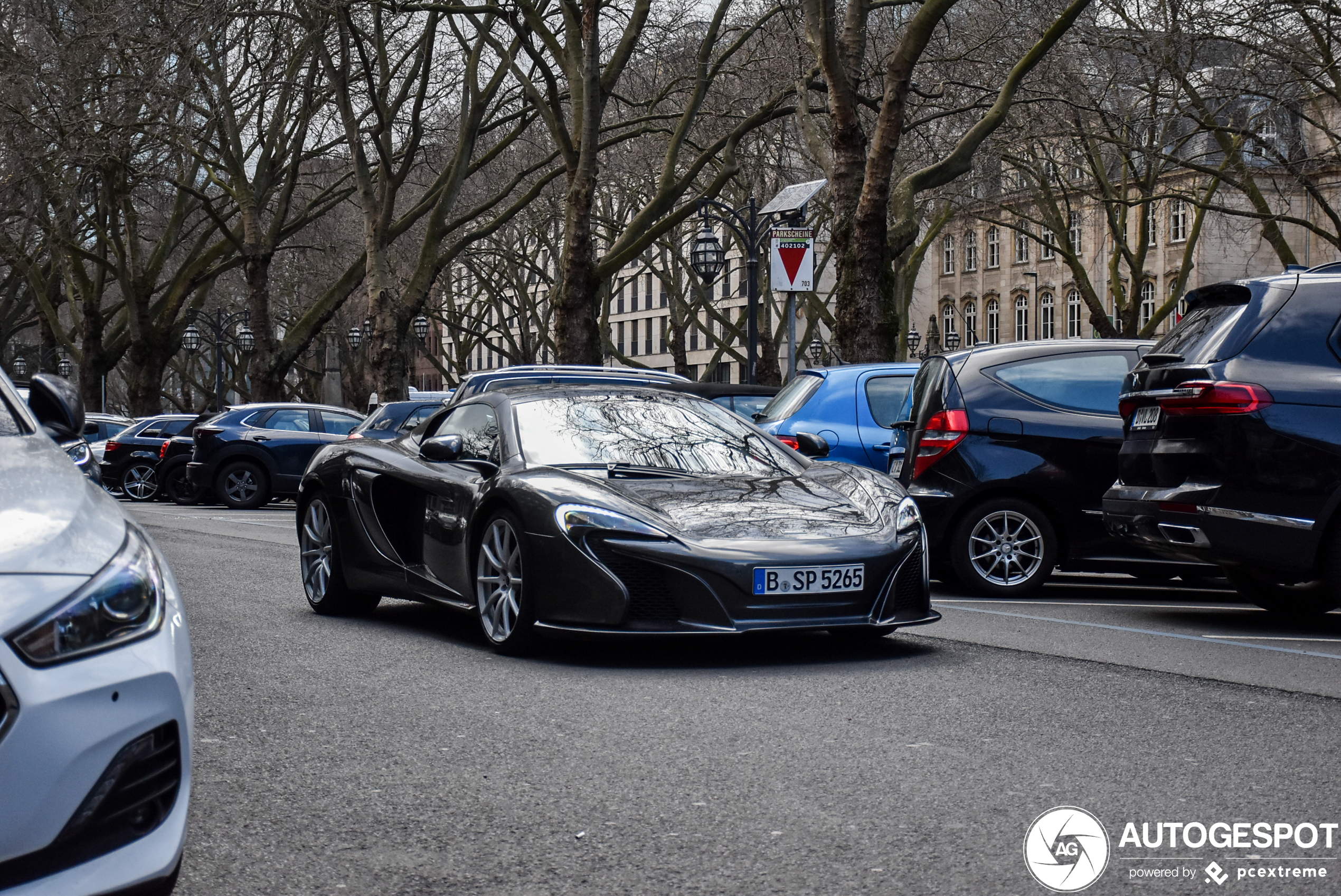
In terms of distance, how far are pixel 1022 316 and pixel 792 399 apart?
6595cm

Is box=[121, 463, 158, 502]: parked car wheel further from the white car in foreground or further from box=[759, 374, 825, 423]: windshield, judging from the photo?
the white car in foreground

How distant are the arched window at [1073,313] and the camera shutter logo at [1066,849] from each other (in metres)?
67.4

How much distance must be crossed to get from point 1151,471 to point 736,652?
2.54 m

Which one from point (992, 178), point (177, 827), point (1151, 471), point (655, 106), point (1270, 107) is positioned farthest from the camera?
point (992, 178)

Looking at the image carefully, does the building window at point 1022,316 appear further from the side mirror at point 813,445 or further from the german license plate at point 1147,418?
the side mirror at point 813,445

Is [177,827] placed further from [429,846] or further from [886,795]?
[886,795]

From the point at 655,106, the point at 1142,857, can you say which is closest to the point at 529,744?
the point at 1142,857

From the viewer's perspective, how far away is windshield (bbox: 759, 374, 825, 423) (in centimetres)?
1215

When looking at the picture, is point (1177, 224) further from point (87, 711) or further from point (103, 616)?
point (87, 711)

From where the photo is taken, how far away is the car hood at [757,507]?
278 inches

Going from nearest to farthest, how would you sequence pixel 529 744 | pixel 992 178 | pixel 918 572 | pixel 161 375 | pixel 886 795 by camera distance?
pixel 886 795 < pixel 529 744 < pixel 918 572 < pixel 992 178 < pixel 161 375

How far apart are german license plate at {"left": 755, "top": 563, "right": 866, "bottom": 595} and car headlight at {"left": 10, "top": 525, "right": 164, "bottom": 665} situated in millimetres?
3862

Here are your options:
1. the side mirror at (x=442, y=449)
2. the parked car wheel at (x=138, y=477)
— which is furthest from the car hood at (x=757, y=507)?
the parked car wheel at (x=138, y=477)

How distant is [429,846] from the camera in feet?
13.5
